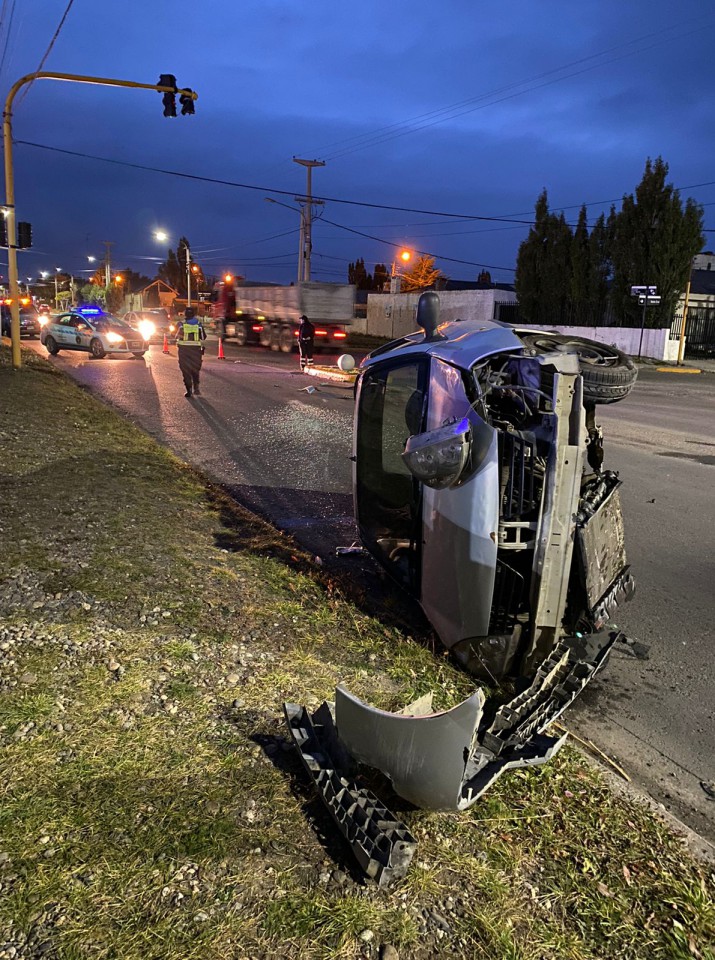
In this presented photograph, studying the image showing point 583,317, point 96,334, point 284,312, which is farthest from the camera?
point 583,317

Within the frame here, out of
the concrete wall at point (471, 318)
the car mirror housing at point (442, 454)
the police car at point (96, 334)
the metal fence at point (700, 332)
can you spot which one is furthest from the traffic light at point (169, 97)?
the metal fence at point (700, 332)

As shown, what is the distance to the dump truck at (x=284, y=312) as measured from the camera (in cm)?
3095

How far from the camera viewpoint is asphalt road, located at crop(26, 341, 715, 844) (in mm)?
3436

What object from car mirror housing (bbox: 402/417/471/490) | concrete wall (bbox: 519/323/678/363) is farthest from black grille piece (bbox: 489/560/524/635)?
concrete wall (bbox: 519/323/678/363)

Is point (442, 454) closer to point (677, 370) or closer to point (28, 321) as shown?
point (677, 370)

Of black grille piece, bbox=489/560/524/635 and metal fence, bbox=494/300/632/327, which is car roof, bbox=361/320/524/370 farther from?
metal fence, bbox=494/300/632/327

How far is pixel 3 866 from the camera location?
2.25 m

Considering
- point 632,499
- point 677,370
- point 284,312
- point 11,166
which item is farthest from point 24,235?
point 677,370

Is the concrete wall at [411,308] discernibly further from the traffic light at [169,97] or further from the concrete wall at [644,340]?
the traffic light at [169,97]

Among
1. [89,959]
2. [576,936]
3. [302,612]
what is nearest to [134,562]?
[302,612]

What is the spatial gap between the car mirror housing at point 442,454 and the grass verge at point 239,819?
44.5 inches

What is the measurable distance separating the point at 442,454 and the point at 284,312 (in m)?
30.6

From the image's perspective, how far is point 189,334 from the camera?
48.2 feet

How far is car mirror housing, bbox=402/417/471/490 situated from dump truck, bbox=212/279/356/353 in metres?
27.0
